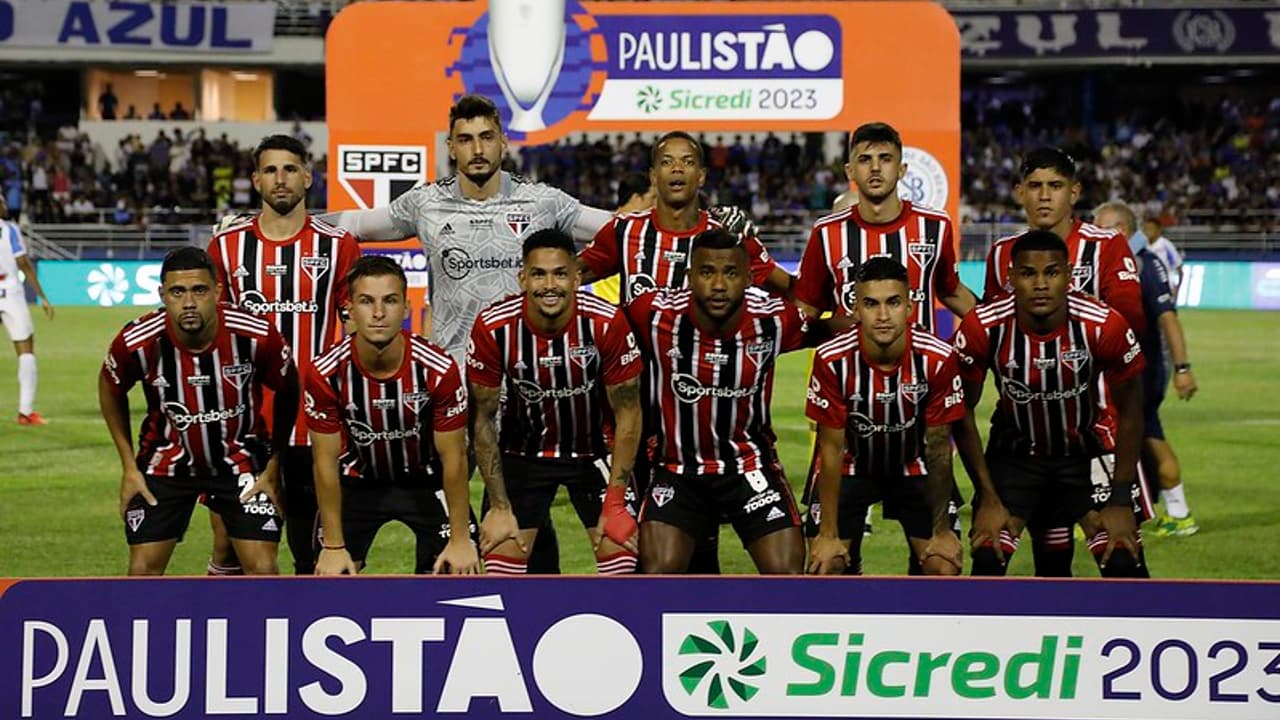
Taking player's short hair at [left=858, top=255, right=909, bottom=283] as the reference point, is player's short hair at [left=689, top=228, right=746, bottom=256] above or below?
above

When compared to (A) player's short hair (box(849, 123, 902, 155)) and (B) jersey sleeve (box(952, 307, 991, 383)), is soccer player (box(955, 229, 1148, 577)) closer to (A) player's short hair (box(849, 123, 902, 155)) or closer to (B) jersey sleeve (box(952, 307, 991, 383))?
(B) jersey sleeve (box(952, 307, 991, 383))

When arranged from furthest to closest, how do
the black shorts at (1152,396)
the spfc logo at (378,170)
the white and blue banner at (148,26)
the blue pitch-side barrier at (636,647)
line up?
1. the white and blue banner at (148,26)
2. the spfc logo at (378,170)
3. the black shorts at (1152,396)
4. the blue pitch-side barrier at (636,647)

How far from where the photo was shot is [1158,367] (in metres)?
9.74

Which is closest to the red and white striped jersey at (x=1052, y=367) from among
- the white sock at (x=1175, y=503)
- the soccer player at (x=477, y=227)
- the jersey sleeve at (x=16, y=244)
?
the soccer player at (x=477, y=227)

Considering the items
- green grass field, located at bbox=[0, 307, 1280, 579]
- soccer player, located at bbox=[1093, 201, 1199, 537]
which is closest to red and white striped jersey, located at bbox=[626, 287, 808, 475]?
green grass field, located at bbox=[0, 307, 1280, 579]

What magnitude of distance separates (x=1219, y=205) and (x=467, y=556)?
111 feet

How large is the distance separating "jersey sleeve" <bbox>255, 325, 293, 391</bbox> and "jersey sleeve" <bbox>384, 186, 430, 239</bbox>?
93 cm

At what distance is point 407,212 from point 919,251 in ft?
6.95

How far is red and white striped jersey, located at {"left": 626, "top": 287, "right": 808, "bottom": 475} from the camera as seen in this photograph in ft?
21.3

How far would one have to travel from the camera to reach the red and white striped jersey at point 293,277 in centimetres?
702

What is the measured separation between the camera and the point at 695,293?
20.9 feet

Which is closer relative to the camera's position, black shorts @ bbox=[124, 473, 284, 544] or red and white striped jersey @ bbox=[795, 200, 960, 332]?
black shorts @ bbox=[124, 473, 284, 544]

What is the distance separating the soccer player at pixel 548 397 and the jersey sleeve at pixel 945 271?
138 centimetres

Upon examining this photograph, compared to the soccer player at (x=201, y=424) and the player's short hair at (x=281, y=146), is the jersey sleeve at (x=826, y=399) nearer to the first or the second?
the soccer player at (x=201, y=424)
